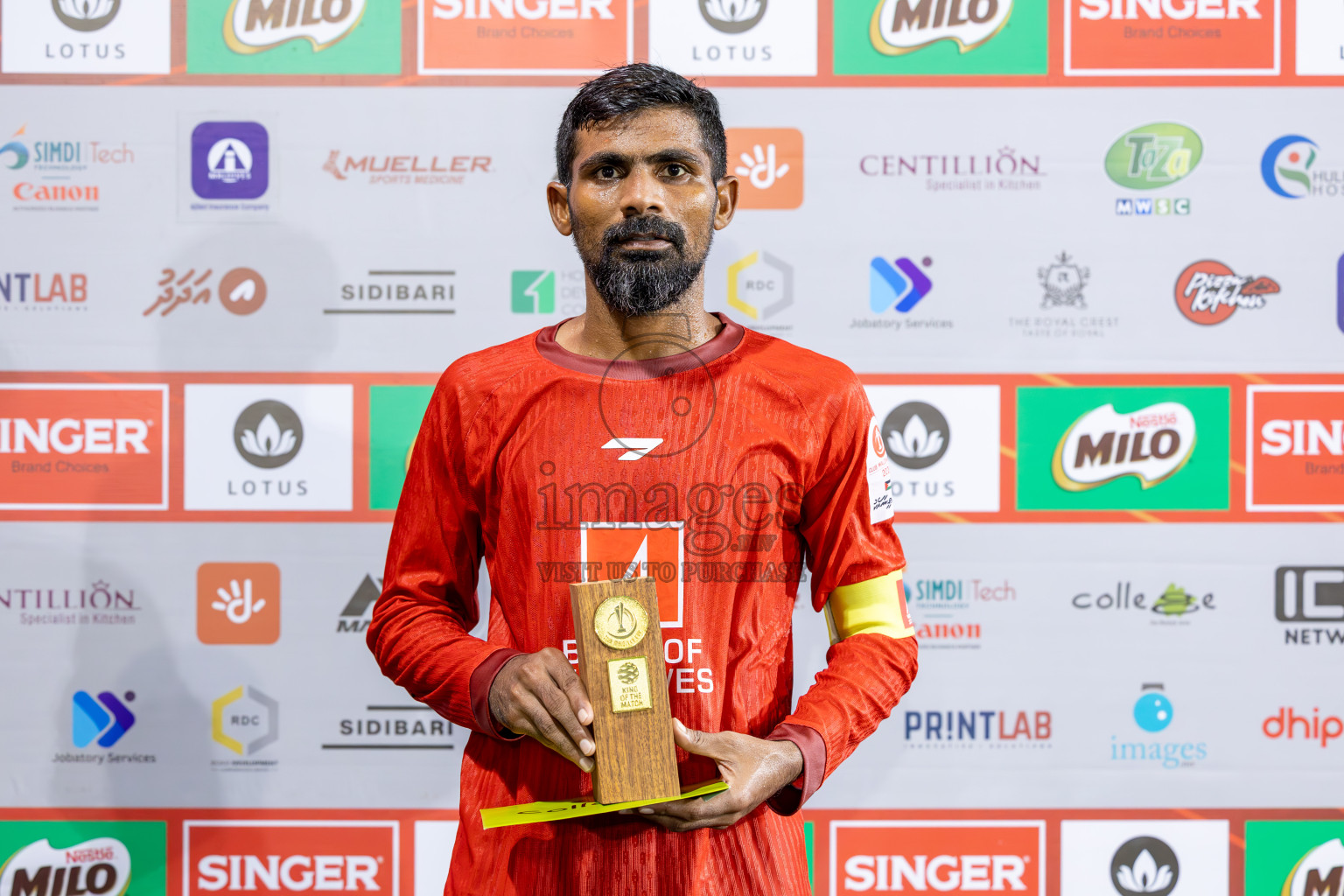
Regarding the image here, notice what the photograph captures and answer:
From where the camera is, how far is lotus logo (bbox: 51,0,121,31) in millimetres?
1850

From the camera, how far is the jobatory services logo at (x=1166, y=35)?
1.85 meters

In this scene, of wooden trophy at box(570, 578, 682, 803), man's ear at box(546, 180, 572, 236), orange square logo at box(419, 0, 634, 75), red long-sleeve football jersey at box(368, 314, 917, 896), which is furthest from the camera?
orange square logo at box(419, 0, 634, 75)

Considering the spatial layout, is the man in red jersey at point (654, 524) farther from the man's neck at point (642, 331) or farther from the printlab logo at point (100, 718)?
the printlab logo at point (100, 718)

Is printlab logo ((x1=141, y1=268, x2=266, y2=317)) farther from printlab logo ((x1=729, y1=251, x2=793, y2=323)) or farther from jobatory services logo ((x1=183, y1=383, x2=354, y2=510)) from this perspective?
printlab logo ((x1=729, y1=251, x2=793, y2=323))

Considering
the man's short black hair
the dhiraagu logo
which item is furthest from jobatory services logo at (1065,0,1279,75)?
the man's short black hair

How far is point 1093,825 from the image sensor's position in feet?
6.16

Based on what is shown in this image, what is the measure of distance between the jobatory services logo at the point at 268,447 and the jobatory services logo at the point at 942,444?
3.54ft

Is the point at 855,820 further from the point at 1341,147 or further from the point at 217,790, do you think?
the point at 1341,147

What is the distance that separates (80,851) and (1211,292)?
254 centimetres

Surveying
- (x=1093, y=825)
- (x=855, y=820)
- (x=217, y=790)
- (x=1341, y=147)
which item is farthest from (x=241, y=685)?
(x=1341, y=147)

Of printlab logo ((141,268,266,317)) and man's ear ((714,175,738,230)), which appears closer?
man's ear ((714,175,738,230))

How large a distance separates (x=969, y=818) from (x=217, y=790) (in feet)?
4.96

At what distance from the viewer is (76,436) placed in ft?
6.12

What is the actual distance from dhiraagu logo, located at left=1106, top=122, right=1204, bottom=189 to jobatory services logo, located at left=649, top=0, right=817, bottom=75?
68 centimetres
